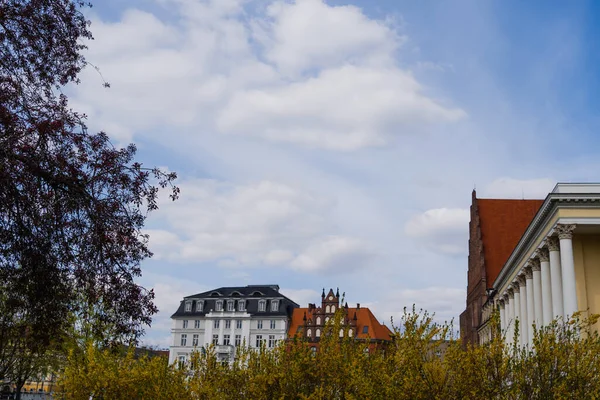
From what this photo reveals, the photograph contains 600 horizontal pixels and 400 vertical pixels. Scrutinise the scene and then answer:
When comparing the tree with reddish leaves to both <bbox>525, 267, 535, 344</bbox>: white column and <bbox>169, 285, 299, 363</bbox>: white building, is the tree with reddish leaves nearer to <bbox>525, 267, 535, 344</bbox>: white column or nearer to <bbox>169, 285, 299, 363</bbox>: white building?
<bbox>525, 267, 535, 344</bbox>: white column

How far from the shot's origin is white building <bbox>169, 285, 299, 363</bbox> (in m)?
91.6

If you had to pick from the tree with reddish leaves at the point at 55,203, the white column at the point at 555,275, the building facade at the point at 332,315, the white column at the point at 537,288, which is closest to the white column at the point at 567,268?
the white column at the point at 555,275

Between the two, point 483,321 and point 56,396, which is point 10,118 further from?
point 483,321

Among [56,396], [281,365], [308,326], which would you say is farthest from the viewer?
[308,326]

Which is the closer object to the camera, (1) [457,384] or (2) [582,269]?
(1) [457,384]

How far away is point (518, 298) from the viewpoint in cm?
4772

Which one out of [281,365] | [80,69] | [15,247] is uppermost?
[80,69]

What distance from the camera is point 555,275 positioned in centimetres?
3431

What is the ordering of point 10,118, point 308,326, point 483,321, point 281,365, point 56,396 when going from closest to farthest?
point 10,118 < point 281,365 < point 56,396 < point 483,321 < point 308,326

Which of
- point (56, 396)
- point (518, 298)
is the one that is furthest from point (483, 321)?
point (56, 396)

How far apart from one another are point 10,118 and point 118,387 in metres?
15.7

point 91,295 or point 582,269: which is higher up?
point 582,269

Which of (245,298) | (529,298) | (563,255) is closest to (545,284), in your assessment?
(563,255)

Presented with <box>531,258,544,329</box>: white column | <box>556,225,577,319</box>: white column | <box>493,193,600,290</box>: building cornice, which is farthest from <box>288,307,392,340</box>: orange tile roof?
<box>556,225,577,319</box>: white column
